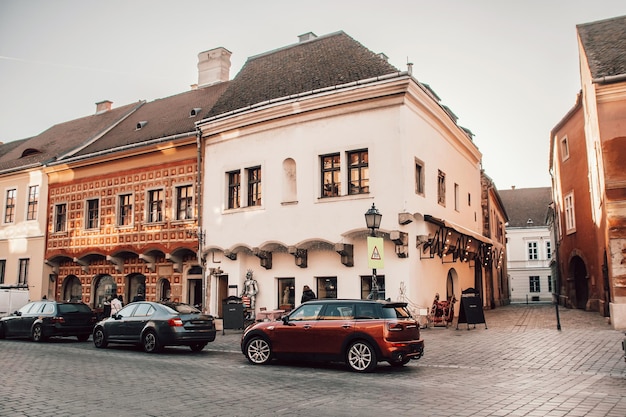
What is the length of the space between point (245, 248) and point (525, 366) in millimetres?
13596

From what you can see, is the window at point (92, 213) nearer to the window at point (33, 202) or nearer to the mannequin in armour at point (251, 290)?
the window at point (33, 202)

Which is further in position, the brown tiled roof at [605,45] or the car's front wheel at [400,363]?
the brown tiled roof at [605,45]

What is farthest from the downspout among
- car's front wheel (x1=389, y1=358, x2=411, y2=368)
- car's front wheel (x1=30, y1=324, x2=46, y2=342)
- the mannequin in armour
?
car's front wheel (x1=389, y1=358, x2=411, y2=368)

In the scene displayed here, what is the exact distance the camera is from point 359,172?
21531 millimetres

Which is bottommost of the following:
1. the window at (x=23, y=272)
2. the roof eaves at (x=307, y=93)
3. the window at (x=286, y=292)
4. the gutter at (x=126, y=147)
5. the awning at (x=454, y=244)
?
the window at (x=286, y=292)

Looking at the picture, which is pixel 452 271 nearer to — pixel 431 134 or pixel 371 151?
pixel 431 134

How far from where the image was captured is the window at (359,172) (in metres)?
21.3

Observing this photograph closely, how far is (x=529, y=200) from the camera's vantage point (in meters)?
71.8

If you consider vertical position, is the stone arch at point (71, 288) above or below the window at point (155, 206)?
below

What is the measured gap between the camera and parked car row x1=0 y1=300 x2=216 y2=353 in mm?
16469

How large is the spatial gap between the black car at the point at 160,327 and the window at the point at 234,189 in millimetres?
8234

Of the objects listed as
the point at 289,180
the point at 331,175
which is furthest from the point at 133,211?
the point at 331,175

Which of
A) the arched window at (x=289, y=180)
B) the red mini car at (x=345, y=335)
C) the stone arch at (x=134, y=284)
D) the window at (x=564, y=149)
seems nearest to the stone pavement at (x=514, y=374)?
the red mini car at (x=345, y=335)

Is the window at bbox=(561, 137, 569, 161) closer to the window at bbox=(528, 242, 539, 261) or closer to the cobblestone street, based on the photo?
the cobblestone street
